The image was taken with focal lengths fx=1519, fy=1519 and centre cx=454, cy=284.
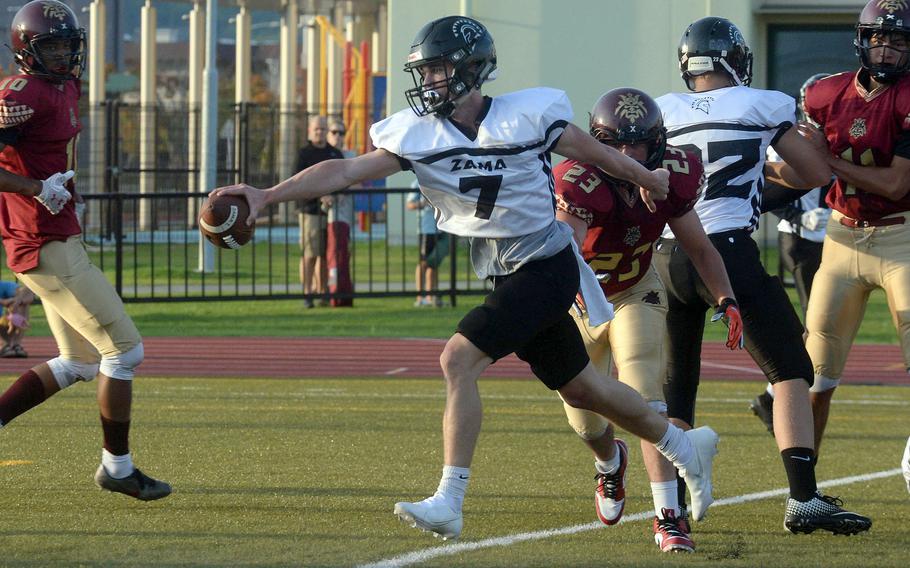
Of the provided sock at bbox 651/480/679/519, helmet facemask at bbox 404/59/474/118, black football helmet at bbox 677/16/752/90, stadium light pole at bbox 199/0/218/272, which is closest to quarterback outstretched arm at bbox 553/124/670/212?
helmet facemask at bbox 404/59/474/118

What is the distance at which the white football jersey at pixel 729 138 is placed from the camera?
19.2ft

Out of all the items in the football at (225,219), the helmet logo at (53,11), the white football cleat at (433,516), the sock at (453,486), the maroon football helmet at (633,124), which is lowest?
the white football cleat at (433,516)

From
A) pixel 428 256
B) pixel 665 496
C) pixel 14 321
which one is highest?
pixel 428 256

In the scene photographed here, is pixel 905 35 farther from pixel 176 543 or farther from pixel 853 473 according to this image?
pixel 176 543

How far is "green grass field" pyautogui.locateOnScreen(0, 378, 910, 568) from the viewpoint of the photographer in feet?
17.5

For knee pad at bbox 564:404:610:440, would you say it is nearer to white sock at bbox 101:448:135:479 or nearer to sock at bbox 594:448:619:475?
sock at bbox 594:448:619:475

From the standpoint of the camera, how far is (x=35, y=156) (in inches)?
251

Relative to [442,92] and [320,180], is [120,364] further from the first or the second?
[442,92]

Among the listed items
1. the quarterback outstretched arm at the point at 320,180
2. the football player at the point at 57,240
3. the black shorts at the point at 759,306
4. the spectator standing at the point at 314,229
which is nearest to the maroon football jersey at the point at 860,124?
the black shorts at the point at 759,306

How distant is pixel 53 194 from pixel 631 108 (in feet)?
7.80

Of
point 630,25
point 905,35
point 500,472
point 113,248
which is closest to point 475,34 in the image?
point 905,35

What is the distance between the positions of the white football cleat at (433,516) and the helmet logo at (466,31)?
158 cm

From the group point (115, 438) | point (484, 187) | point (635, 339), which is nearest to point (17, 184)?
point (115, 438)

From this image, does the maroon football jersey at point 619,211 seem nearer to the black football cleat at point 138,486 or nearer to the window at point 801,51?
the black football cleat at point 138,486
